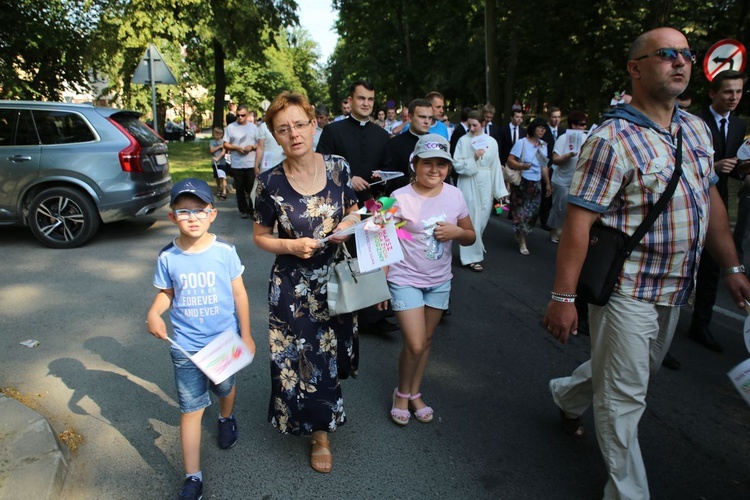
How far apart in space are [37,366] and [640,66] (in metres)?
4.45

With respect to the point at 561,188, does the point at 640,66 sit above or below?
above

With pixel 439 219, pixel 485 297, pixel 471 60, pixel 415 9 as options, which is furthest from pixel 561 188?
pixel 471 60

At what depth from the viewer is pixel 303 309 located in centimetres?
284

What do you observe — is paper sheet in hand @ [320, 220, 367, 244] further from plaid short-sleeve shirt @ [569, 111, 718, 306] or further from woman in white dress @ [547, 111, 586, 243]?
woman in white dress @ [547, 111, 586, 243]

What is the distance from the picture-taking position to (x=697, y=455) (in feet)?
10.3

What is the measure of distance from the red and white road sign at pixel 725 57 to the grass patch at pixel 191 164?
11.9 m

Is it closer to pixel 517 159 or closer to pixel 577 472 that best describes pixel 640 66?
pixel 577 472

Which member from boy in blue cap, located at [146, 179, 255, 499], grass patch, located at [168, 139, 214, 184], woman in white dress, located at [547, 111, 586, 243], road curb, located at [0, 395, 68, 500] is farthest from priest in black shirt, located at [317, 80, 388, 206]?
grass patch, located at [168, 139, 214, 184]

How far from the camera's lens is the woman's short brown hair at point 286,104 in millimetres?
2754

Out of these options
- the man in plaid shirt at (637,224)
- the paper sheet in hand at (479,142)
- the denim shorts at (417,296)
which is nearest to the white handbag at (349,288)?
→ the denim shorts at (417,296)

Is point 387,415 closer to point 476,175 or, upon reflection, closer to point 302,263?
point 302,263

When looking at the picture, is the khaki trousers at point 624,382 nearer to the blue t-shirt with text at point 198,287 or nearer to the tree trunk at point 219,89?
the blue t-shirt with text at point 198,287

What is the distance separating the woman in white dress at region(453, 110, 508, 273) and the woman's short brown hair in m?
4.32

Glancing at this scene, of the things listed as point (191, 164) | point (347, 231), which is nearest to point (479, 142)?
point (347, 231)
